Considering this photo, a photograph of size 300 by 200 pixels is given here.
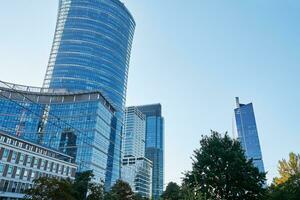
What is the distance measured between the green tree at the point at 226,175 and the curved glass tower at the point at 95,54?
113156 mm

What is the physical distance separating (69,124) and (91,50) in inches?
2031

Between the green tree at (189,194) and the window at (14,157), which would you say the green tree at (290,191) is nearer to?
the green tree at (189,194)

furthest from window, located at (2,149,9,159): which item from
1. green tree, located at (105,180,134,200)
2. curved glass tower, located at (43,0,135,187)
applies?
curved glass tower, located at (43,0,135,187)

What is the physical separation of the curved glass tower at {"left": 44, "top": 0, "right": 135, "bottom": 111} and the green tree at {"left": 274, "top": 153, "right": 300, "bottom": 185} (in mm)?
113837

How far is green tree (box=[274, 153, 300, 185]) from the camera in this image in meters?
37.2

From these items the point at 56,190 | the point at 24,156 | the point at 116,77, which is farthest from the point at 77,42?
the point at 56,190

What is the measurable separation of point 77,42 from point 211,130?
143 metres

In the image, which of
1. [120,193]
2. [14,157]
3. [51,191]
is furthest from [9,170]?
[51,191]

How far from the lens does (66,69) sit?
150750 mm

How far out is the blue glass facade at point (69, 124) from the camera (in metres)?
118

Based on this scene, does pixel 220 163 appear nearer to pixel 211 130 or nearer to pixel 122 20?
pixel 211 130

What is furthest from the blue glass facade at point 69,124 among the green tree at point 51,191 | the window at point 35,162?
the green tree at point 51,191

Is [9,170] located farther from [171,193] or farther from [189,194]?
[189,194]

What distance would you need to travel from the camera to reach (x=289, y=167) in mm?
37906
